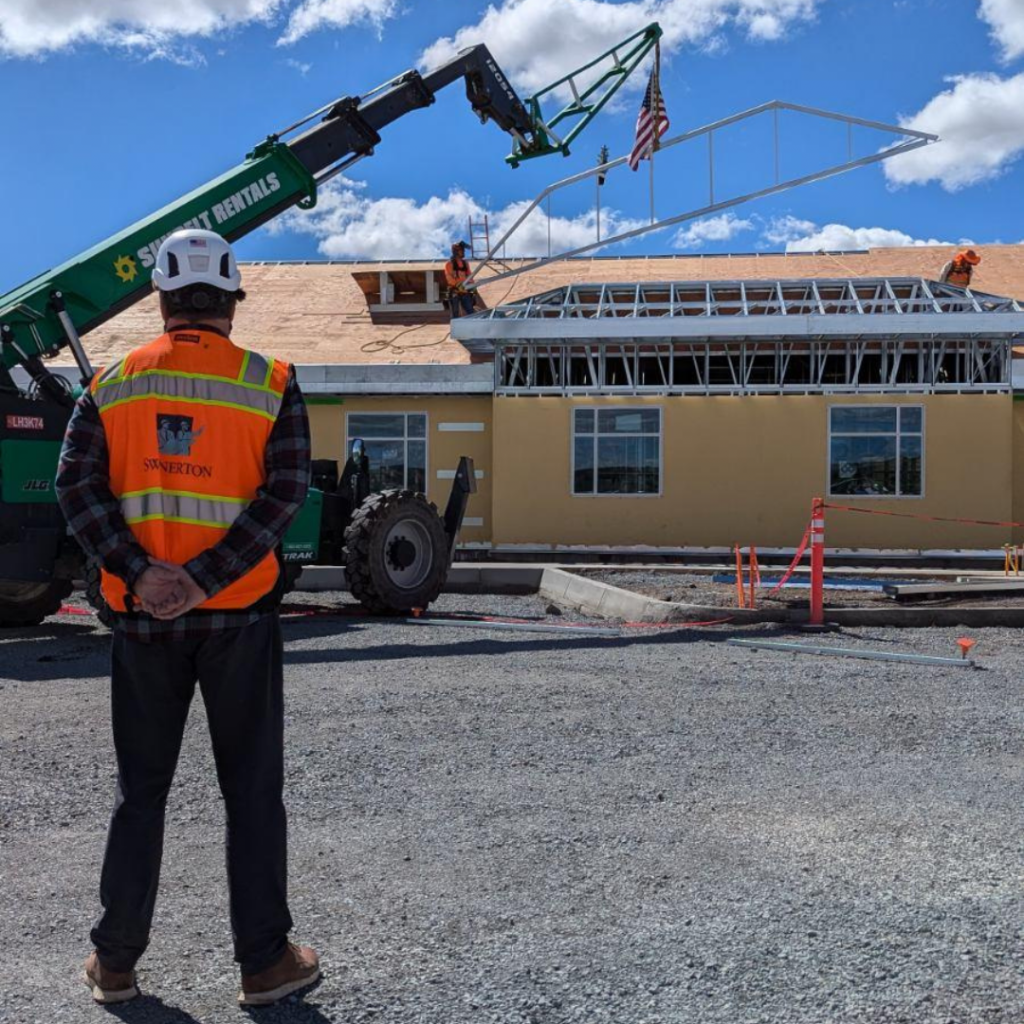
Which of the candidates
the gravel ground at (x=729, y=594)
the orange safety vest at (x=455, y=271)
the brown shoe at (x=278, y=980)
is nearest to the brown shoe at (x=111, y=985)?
the brown shoe at (x=278, y=980)

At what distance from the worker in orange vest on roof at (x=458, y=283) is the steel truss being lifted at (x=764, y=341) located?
2665mm

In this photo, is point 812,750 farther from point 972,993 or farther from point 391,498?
point 391,498

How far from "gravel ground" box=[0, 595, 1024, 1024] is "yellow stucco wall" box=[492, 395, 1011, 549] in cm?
1186

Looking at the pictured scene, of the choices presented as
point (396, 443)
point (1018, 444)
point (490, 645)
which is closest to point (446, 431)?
point (396, 443)

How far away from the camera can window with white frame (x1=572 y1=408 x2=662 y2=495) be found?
2058cm

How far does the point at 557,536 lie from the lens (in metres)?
20.6

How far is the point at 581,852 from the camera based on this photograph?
4438 mm

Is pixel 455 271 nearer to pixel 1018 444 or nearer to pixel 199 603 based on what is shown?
pixel 1018 444

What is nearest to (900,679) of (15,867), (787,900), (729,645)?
(729,645)

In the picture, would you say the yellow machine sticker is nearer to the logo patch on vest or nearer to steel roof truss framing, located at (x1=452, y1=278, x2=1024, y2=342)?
the logo patch on vest

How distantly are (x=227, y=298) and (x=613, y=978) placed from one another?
86.0 inches

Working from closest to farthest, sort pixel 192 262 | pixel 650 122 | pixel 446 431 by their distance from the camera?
pixel 192 262 < pixel 650 122 < pixel 446 431

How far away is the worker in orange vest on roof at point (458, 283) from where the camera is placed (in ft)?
76.7

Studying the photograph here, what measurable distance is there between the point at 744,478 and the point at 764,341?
7.78ft
